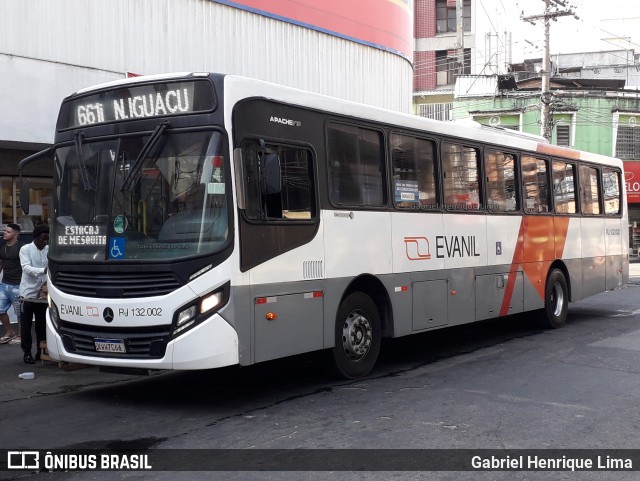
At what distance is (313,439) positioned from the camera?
6664mm

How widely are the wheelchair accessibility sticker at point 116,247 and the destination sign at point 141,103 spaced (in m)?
1.25

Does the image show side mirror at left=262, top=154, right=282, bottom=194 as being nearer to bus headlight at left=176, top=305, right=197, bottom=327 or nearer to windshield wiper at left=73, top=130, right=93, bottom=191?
bus headlight at left=176, top=305, right=197, bottom=327

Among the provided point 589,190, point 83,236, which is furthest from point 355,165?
point 589,190

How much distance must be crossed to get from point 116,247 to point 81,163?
1127 millimetres

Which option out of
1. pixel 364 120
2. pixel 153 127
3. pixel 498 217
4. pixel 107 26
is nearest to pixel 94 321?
pixel 153 127

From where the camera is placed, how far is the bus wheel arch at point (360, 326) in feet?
29.8

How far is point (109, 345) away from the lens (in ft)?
25.4

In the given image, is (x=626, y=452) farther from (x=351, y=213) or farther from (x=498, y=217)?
(x=498, y=217)

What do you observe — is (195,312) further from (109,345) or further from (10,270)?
(10,270)

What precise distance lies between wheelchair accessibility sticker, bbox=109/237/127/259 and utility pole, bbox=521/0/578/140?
23008mm

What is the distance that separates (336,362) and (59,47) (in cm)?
789

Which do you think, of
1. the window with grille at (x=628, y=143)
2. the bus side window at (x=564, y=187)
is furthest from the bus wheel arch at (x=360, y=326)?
the window with grille at (x=628, y=143)

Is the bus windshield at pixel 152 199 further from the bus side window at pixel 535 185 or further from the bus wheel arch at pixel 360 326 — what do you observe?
the bus side window at pixel 535 185

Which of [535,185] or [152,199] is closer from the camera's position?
[152,199]
